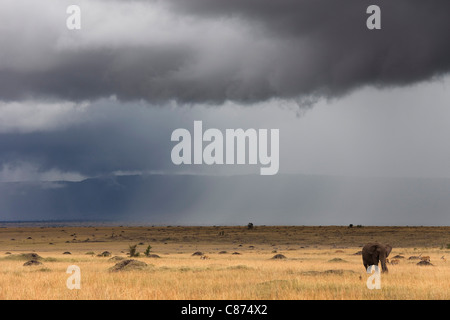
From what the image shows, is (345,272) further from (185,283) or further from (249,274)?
(185,283)

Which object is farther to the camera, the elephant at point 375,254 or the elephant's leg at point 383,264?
the elephant at point 375,254

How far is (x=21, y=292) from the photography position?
21.4m

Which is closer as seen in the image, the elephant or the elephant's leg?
the elephant's leg

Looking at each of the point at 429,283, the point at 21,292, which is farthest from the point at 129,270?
the point at 429,283

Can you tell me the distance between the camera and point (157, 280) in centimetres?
2638

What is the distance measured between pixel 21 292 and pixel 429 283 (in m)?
17.4

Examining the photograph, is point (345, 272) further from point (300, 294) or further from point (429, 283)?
point (300, 294)

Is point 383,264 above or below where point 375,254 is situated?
below

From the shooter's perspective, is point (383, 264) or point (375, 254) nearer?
point (383, 264)
